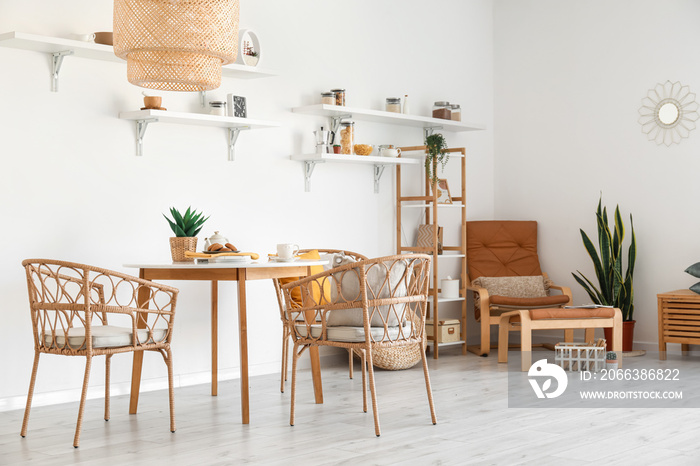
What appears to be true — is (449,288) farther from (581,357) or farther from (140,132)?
(140,132)

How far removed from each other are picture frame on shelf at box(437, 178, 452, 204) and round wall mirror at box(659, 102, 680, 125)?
5.48ft

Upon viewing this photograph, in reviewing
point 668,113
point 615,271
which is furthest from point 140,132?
point 668,113

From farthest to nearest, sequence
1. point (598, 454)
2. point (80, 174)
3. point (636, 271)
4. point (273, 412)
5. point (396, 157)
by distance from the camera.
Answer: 1. point (636, 271)
2. point (396, 157)
3. point (80, 174)
4. point (273, 412)
5. point (598, 454)

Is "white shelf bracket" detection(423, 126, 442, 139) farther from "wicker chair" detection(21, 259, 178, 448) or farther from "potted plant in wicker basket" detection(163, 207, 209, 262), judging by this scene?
"wicker chair" detection(21, 259, 178, 448)

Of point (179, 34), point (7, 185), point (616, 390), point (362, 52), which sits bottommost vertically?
point (616, 390)

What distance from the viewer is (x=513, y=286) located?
625cm

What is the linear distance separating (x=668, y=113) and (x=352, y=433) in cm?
391

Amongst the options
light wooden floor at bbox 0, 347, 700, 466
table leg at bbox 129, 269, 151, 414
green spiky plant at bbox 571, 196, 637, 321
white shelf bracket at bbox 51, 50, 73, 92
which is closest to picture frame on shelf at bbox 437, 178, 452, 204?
green spiky plant at bbox 571, 196, 637, 321

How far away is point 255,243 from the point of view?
5.22 m

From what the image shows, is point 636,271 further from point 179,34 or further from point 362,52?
point 179,34

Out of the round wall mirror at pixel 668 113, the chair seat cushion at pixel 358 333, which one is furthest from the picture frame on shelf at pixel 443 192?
the chair seat cushion at pixel 358 333

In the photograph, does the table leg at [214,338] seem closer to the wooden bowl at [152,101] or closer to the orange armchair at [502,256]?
the wooden bowl at [152,101]

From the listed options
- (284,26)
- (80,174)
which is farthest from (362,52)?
(80,174)

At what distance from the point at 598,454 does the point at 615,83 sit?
4005mm
